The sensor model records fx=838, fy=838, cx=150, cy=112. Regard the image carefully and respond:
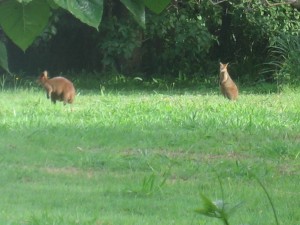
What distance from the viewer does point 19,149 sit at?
7.51 meters

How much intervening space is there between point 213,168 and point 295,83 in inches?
298

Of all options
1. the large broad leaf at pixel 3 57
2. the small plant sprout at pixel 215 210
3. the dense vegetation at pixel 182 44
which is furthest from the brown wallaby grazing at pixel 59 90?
the small plant sprout at pixel 215 210

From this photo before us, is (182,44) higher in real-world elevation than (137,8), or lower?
lower

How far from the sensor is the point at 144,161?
7.16m

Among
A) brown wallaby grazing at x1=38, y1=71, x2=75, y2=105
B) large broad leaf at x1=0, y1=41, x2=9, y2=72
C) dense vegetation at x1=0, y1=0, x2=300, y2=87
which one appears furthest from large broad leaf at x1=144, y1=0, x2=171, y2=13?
dense vegetation at x1=0, y1=0, x2=300, y2=87

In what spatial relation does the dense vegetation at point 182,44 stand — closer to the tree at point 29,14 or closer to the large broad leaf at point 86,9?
the tree at point 29,14

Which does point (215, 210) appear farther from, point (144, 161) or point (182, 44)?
point (182, 44)

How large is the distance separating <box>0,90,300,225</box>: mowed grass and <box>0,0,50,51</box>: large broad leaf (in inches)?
96.0

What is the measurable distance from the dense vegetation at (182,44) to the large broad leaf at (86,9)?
13.3 metres

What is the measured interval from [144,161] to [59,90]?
4.44 m

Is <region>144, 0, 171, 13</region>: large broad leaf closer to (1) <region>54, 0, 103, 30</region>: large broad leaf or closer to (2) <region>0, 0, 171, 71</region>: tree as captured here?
(2) <region>0, 0, 171, 71</region>: tree

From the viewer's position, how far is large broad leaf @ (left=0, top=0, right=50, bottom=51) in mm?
1281

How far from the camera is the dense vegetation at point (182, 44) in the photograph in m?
15.8

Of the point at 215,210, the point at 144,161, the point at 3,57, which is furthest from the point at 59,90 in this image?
the point at 215,210
